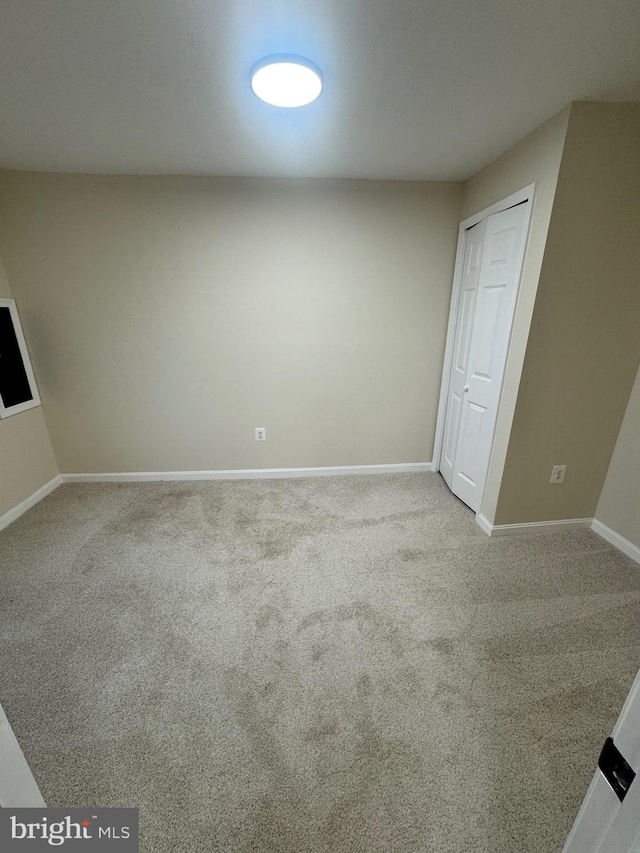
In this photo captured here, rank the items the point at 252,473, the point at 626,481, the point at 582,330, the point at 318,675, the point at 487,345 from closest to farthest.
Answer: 1. the point at 318,675
2. the point at 582,330
3. the point at 626,481
4. the point at 487,345
5. the point at 252,473

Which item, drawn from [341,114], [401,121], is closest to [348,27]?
[341,114]

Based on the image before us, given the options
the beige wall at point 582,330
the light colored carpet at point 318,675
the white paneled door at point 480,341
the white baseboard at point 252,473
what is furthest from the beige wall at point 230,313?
the beige wall at point 582,330

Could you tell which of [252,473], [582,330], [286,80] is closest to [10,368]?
[252,473]

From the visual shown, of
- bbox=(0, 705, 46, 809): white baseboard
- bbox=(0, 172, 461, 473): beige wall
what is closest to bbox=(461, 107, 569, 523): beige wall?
bbox=(0, 172, 461, 473): beige wall

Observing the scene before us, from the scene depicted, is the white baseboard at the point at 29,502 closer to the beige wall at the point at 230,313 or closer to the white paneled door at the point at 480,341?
the beige wall at the point at 230,313

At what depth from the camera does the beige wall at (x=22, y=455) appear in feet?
7.99

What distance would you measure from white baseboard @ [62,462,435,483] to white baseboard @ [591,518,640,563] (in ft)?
4.09

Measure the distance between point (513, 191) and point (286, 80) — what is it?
1.42 m

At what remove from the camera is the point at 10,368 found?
8.36 feet

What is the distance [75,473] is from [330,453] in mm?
2291

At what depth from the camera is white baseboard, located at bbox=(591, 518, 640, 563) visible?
2.07m

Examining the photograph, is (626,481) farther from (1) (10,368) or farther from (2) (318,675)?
(1) (10,368)

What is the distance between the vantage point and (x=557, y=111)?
163 cm

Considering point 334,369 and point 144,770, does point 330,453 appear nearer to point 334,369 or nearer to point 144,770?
point 334,369
